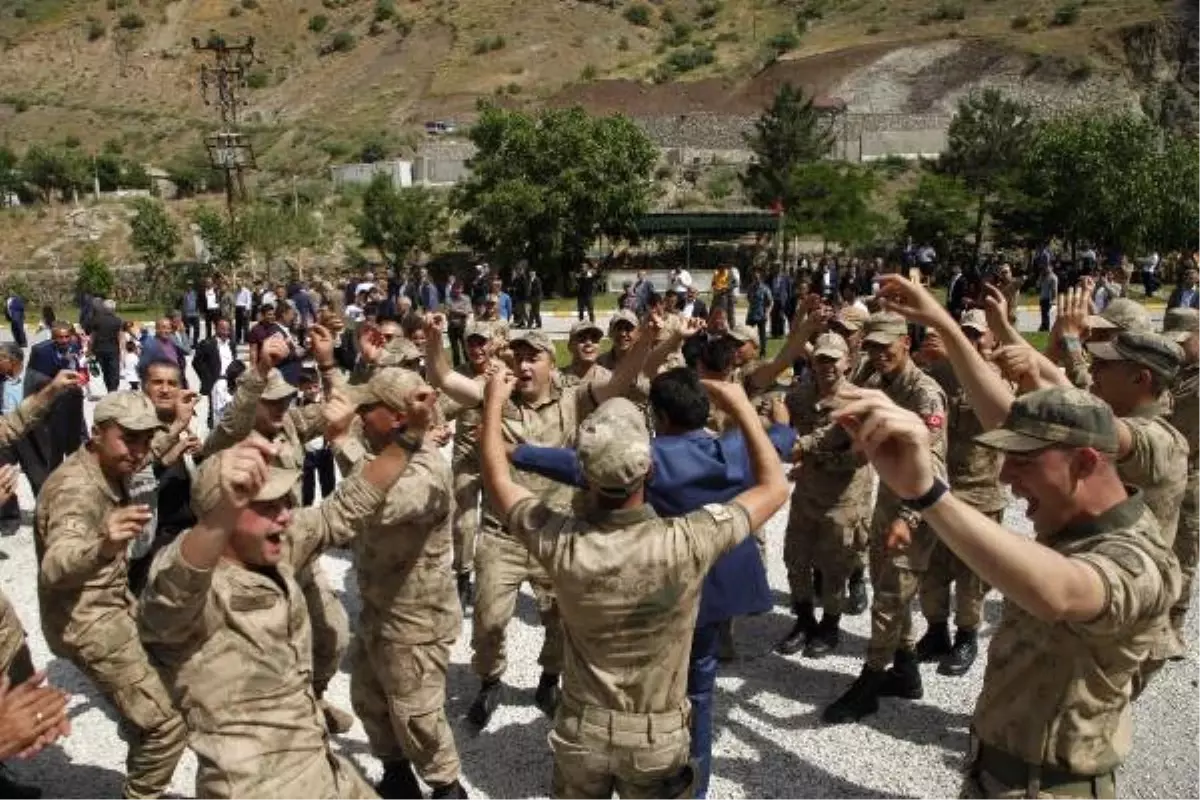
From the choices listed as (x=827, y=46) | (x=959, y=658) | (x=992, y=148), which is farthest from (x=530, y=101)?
(x=959, y=658)

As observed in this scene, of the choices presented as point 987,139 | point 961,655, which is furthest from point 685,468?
point 987,139

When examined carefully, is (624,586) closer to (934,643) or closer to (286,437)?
(286,437)

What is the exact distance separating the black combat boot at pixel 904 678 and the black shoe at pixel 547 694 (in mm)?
2048

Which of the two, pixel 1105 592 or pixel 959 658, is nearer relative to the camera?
pixel 1105 592

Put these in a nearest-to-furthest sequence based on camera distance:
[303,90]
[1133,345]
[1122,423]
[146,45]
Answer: [1122,423] < [1133,345] < [303,90] < [146,45]

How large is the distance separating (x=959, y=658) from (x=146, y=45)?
12054cm

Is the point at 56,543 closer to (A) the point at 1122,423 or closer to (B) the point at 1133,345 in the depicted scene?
(A) the point at 1122,423

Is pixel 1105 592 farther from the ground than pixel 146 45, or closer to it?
closer to it

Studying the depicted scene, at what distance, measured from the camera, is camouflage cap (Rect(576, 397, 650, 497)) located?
3174mm

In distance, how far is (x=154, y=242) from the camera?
4100 cm

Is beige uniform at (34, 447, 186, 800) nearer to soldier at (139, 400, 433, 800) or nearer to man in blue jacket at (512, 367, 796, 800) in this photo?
soldier at (139, 400, 433, 800)

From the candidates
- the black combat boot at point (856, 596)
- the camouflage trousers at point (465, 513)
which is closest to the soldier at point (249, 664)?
the camouflage trousers at point (465, 513)

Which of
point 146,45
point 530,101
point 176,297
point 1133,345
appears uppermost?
point 146,45

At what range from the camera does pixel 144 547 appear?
560 centimetres
